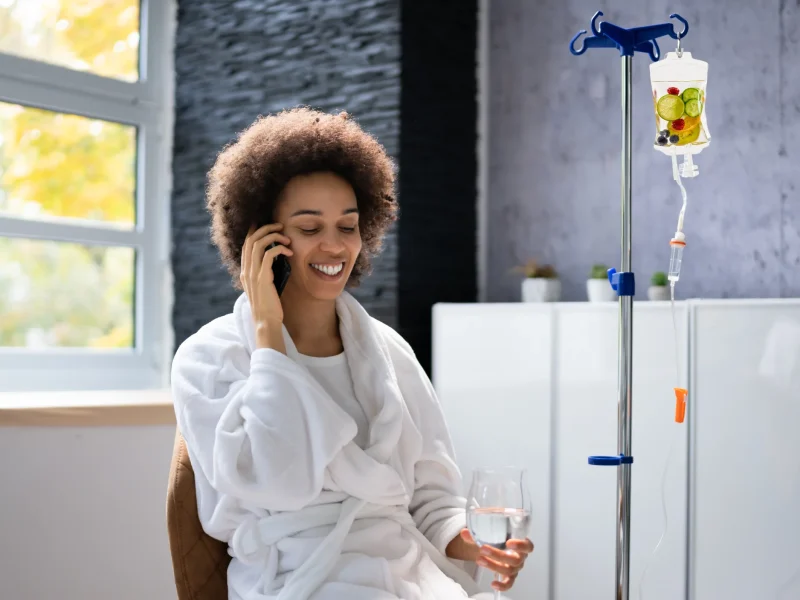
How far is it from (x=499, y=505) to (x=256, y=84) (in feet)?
9.93

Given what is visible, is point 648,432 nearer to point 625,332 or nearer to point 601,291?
point 601,291

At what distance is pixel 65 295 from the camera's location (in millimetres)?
4023

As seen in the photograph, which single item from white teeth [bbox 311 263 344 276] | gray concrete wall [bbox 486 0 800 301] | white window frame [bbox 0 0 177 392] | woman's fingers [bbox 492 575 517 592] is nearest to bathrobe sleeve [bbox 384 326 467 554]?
white teeth [bbox 311 263 344 276]

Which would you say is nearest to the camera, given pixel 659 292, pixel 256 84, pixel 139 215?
pixel 659 292

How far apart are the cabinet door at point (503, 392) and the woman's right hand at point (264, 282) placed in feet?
5.43

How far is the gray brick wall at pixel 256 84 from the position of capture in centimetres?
378

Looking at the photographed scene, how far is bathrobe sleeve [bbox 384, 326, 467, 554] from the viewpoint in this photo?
6.50ft

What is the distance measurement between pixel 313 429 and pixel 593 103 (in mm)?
2491

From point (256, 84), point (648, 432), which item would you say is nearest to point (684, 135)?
point (648, 432)

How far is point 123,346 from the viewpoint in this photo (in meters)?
4.26

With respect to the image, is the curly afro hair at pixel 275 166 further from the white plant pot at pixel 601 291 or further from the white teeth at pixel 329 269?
the white plant pot at pixel 601 291

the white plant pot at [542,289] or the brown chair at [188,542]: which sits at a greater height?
the white plant pot at [542,289]

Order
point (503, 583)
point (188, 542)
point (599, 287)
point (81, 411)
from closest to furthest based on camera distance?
point (503, 583) < point (188, 542) < point (81, 411) < point (599, 287)

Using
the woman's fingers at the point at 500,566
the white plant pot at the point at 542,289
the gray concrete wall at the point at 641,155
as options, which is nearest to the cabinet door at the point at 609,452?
the white plant pot at the point at 542,289
